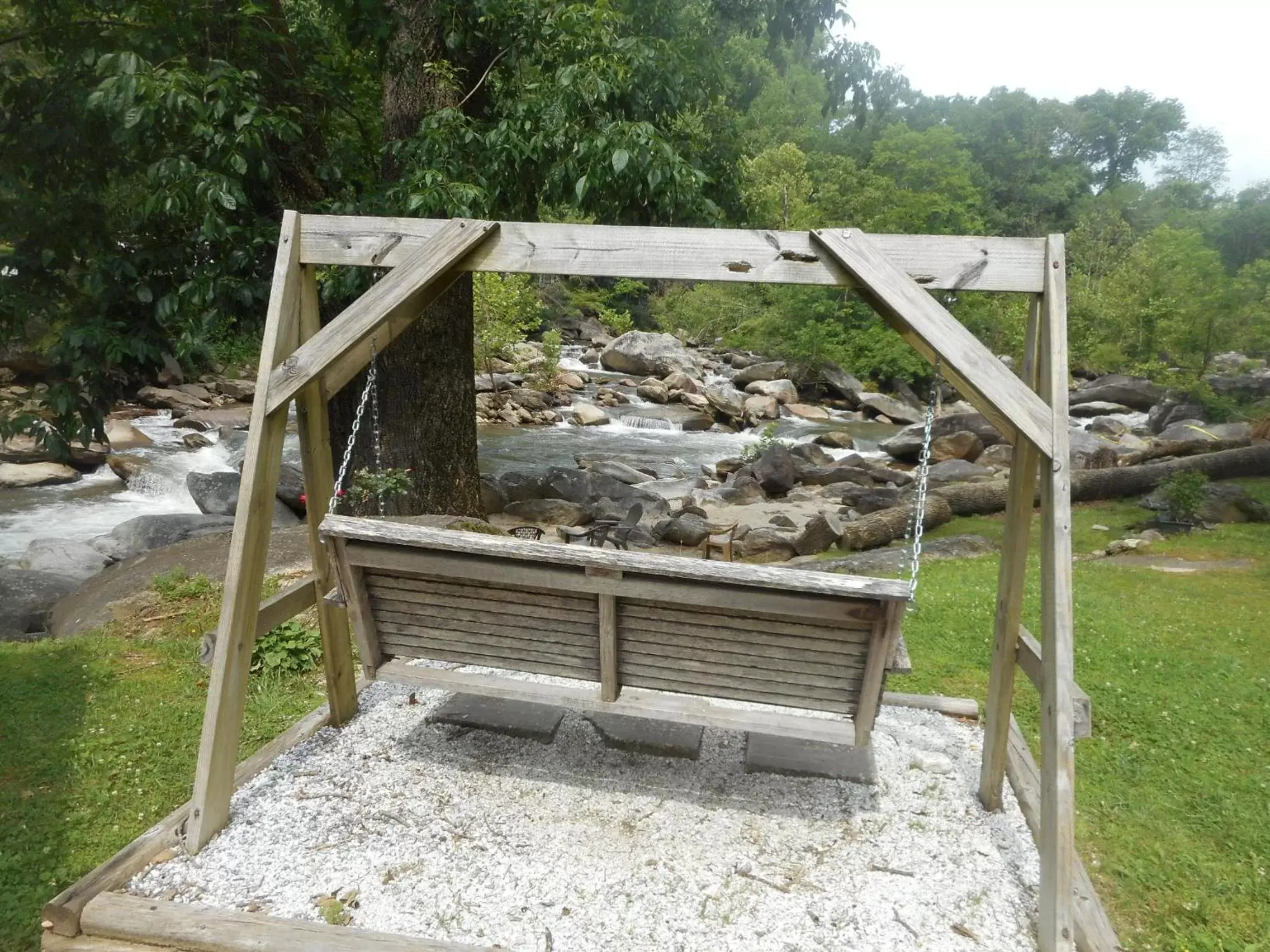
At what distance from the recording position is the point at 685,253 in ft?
11.0

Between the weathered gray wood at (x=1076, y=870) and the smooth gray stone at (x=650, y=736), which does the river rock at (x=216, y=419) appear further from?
the weathered gray wood at (x=1076, y=870)

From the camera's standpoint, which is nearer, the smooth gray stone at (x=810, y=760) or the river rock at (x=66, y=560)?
the smooth gray stone at (x=810, y=760)

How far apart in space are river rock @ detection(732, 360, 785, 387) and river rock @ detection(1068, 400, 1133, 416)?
331 inches

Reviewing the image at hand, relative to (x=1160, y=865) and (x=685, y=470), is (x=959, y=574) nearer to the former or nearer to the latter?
(x=1160, y=865)

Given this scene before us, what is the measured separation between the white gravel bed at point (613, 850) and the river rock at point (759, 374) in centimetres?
2246

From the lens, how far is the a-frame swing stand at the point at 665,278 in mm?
2949

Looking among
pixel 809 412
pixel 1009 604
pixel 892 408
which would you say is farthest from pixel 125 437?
pixel 892 408

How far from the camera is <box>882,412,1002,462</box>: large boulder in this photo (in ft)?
56.4

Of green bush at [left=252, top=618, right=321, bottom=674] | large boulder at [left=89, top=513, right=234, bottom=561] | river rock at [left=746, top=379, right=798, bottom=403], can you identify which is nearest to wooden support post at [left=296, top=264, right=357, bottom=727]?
green bush at [left=252, top=618, right=321, bottom=674]

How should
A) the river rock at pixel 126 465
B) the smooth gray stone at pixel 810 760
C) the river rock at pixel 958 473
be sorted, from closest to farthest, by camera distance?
the smooth gray stone at pixel 810 760, the river rock at pixel 126 465, the river rock at pixel 958 473

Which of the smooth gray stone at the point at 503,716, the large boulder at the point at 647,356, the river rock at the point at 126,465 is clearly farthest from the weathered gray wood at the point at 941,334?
the large boulder at the point at 647,356

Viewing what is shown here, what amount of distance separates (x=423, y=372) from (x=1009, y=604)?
183 inches

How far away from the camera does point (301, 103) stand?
716 centimetres

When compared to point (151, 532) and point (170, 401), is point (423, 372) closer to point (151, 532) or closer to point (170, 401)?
point (151, 532)
